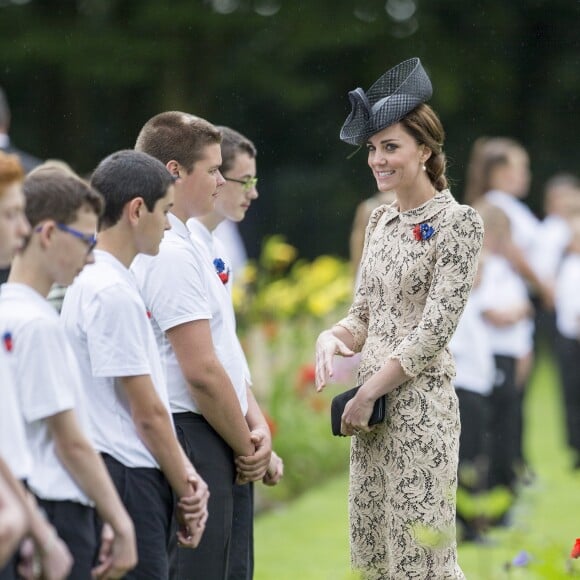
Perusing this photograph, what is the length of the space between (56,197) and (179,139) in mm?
1037

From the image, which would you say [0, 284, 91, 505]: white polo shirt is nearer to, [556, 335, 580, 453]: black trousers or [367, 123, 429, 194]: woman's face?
[367, 123, 429, 194]: woman's face

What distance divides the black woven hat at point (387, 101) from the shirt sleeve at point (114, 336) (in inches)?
47.7

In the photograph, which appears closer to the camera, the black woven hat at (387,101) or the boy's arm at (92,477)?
the boy's arm at (92,477)

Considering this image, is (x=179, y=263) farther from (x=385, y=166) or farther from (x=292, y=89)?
(x=292, y=89)

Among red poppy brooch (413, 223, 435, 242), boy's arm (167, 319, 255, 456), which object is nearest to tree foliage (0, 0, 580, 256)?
red poppy brooch (413, 223, 435, 242)

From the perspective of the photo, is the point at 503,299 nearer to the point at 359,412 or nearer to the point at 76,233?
the point at 359,412

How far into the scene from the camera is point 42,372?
3162mm

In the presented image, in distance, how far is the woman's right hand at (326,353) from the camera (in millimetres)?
4355

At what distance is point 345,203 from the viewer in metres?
22.0

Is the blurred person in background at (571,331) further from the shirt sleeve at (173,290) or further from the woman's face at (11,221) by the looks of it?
the woman's face at (11,221)

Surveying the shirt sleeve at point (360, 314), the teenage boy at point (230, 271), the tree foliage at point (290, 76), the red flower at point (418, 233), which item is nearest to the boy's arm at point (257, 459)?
the teenage boy at point (230, 271)

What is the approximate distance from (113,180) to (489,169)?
559 centimetres

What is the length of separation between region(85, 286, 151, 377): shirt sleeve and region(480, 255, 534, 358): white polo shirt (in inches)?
195

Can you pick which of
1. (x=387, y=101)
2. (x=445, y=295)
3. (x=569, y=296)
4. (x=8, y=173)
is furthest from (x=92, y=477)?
(x=569, y=296)
